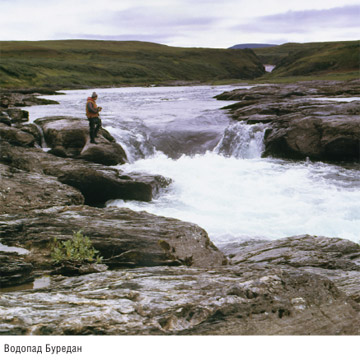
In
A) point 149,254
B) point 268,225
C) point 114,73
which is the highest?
point 114,73

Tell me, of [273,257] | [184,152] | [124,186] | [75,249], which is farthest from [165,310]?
[184,152]

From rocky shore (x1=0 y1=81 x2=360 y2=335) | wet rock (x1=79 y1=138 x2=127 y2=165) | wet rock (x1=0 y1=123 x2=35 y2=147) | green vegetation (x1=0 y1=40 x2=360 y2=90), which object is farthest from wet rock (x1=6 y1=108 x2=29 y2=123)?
green vegetation (x1=0 y1=40 x2=360 y2=90)

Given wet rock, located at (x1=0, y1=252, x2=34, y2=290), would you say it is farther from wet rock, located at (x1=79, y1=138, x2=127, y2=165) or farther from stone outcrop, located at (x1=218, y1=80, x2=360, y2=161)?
stone outcrop, located at (x1=218, y1=80, x2=360, y2=161)

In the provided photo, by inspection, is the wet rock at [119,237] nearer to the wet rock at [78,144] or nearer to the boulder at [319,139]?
the wet rock at [78,144]

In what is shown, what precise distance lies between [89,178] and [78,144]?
645cm

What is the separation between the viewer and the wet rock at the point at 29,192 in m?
11.8

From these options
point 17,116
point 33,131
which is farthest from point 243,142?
point 17,116

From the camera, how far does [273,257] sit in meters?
9.77

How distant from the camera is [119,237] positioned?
879 centimetres

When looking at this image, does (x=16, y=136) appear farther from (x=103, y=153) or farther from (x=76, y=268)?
(x=76, y=268)

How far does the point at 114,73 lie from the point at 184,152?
101210mm

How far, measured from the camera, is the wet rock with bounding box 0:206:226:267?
27.5 feet

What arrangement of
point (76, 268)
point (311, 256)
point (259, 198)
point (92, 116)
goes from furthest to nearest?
point (92, 116) → point (259, 198) → point (311, 256) → point (76, 268)
